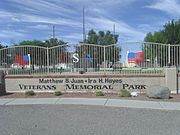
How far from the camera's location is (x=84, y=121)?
9828 millimetres

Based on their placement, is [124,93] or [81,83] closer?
[124,93]

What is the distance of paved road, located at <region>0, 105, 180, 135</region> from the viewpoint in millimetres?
8500

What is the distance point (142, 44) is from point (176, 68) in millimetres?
2162

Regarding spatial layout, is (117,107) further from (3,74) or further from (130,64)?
(3,74)

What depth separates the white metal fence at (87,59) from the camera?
699 inches

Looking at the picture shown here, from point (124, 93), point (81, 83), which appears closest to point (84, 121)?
point (124, 93)

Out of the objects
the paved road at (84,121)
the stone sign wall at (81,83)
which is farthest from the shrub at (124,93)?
the paved road at (84,121)

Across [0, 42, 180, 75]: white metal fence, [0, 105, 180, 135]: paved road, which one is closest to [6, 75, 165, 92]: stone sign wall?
[0, 42, 180, 75]: white metal fence

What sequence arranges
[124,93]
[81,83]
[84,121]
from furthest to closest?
1. [81,83]
2. [124,93]
3. [84,121]

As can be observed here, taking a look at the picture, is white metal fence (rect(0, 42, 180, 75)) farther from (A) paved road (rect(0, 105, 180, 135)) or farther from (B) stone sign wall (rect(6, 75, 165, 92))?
(A) paved road (rect(0, 105, 180, 135))

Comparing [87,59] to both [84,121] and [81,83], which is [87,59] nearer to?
[81,83]

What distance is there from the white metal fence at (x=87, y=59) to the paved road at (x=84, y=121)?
541cm

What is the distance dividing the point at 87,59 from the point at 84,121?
8.89m

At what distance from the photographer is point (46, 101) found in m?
14.7
